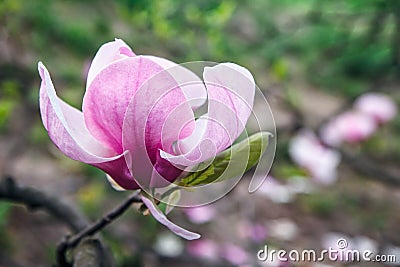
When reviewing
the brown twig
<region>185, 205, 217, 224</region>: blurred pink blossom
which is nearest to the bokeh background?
<region>185, 205, 217, 224</region>: blurred pink blossom

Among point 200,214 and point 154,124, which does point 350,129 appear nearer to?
point 200,214

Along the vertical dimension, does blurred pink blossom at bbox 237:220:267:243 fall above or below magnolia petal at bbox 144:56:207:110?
below

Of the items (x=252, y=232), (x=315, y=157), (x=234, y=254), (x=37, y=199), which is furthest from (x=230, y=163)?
(x=315, y=157)

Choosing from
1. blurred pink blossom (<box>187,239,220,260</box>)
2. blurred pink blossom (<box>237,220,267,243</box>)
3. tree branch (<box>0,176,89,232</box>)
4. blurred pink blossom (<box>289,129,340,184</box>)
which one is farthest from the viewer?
blurred pink blossom (<box>289,129,340,184</box>)

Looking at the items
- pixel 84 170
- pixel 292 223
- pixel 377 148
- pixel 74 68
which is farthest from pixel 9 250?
pixel 377 148

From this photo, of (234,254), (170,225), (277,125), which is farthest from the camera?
(277,125)

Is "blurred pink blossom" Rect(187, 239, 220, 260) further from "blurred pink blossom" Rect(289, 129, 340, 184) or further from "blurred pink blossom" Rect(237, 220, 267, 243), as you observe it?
"blurred pink blossom" Rect(289, 129, 340, 184)

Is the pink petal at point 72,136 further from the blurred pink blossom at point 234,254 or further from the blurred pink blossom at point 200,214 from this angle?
the blurred pink blossom at point 200,214
